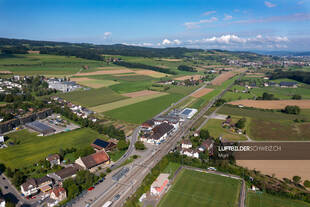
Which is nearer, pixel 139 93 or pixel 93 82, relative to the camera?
pixel 139 93

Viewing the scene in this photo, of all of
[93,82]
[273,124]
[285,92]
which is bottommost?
[273,124]

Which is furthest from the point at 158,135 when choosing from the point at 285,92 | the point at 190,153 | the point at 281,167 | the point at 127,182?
the point at 285,92

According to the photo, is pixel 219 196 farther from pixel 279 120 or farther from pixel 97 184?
pixel 279 120

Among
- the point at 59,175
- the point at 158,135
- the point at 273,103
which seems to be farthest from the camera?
the point at 273,103

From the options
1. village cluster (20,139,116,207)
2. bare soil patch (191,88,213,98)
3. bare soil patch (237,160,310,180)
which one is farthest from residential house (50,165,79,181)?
bare soil patch (191,88,213,98)

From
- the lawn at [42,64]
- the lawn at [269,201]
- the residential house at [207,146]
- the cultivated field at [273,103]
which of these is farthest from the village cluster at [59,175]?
the lawn at [42,64]

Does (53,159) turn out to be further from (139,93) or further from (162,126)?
(139,93)

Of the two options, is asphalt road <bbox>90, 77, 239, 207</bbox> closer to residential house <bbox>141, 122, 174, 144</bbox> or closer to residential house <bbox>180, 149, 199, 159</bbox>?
residential house <bbox>141, 122, 174, 144</bbox>
